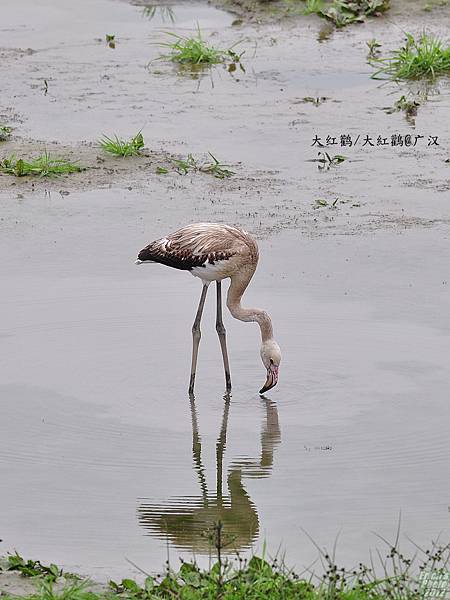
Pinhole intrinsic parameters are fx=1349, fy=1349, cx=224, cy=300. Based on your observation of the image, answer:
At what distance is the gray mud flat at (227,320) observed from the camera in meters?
6.89

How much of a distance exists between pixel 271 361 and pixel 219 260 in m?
0.76

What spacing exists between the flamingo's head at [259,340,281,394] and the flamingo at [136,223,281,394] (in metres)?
0.01

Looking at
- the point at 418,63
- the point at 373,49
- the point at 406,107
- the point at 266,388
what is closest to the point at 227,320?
the point at 266,388

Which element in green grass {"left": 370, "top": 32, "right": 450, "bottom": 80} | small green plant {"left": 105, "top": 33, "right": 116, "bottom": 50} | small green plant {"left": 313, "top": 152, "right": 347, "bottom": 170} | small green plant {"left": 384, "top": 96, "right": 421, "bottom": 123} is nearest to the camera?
small green plant {"left": 313, "top": 152, "right": 347, "bottom": 170}

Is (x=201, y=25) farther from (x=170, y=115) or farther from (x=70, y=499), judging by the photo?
(x=70, y=499)

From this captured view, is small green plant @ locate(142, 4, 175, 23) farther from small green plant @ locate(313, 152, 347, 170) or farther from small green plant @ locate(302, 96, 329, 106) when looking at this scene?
small green plant @ locate(313, 152, 347, 170)

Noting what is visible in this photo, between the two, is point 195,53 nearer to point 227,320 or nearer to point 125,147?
point 125,147

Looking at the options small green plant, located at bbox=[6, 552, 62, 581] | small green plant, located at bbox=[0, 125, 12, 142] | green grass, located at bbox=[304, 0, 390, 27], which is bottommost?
small green plant, located at bbox=[6, 552, 62, 581]

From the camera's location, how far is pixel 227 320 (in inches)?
384

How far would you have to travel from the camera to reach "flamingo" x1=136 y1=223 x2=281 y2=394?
337 inches

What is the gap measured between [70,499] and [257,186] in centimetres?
573

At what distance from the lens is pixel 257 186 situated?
12.2 m

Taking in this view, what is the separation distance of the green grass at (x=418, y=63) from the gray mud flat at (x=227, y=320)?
11.2 inches

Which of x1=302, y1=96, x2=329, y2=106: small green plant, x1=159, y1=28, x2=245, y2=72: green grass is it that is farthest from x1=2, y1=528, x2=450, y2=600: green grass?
x1=159, y1=28, x2=245, y2=72: green grass
